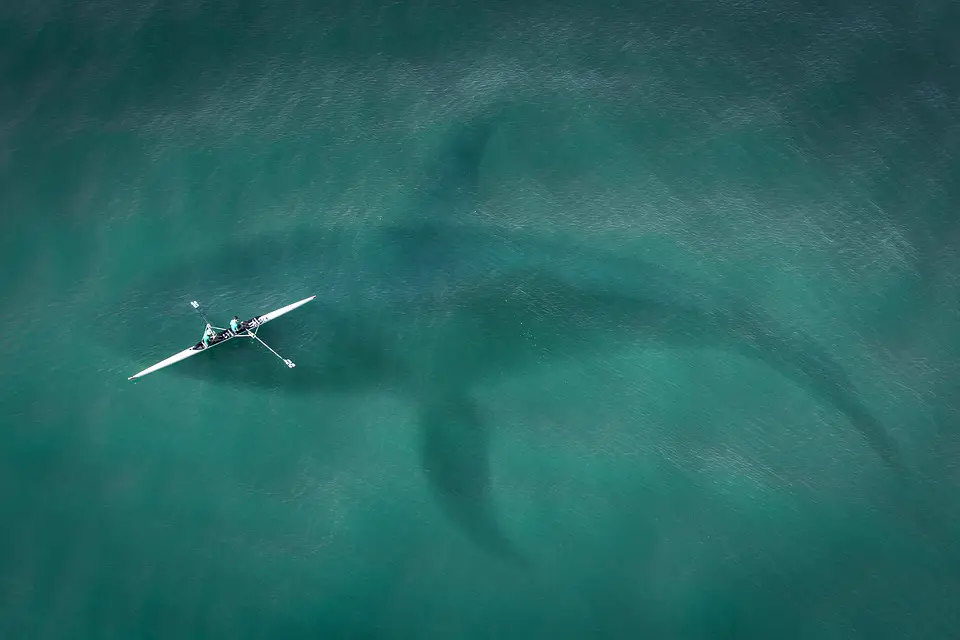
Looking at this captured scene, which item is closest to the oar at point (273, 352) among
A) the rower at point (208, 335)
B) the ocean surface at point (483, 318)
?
the ocean surface at point (483, 318)

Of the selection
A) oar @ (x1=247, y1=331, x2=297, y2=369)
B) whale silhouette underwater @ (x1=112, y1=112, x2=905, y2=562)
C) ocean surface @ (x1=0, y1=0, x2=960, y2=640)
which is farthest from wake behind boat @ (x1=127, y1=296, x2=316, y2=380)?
ocean surface @ (x1=0, y1=0, x2=960, y2=640)

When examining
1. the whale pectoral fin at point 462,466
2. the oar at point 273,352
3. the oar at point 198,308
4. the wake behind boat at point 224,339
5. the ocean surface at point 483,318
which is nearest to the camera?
the ocean surface at point 483,318

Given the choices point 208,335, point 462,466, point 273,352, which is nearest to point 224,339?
point 208,335

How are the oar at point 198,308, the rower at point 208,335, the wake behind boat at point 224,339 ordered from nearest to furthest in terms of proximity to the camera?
the rower at point 208,335, the wake behind boat at point 224,339, the oar at point 198,308

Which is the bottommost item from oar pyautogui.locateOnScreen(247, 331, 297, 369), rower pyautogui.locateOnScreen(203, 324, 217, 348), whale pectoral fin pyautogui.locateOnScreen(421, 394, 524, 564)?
whale pectoral fin pyautogui.locateOnScreen(421, 394, 524, 564)

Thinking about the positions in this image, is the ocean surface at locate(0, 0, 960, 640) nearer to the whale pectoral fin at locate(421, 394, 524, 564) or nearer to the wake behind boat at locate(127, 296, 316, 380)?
the whale pectoral fin at locate(421, 394, 524, 564)

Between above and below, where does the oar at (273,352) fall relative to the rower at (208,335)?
below

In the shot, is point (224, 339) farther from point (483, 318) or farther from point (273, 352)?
point (483, 318)

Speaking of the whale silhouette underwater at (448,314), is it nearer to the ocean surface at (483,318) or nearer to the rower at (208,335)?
the ocean surface at (483,318)
